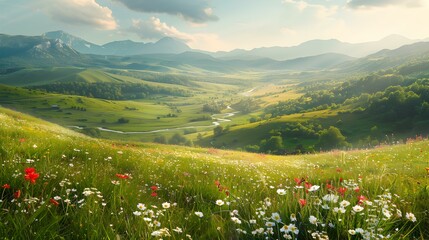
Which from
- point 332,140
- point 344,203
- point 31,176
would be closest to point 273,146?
point 332,140

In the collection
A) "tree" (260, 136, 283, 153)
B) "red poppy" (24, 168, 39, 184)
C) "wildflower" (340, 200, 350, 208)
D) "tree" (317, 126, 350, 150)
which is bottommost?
"tree" (260, 136, 283, 153)

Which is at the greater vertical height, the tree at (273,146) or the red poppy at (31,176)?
the red poppy at (31,176)

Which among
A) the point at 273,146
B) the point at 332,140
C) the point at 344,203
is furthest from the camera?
the point at 273,146

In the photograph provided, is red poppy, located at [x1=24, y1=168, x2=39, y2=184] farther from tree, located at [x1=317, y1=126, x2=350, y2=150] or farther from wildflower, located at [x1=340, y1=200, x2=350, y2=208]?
tree, located at [x1=317, y1=126, x2=350, y2=150]

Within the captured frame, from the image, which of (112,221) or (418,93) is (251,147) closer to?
(418,93)

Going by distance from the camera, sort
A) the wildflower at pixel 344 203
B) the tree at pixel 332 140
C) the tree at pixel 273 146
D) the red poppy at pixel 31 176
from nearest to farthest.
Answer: the wildflower at pixel 344 203, the red poppy at pixel 31 176, the tree at pixel 332 140, the tree at pixel 273 146

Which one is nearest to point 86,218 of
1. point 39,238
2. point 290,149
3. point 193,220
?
point 39,238

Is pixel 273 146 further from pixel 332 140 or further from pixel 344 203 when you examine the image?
pixel 344 203

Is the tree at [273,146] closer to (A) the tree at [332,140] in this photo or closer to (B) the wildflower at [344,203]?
(A) the tree at [332,140]

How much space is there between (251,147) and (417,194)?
464ft

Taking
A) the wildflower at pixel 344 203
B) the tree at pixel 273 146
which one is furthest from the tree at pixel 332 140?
the wildflower at pixel 344 203

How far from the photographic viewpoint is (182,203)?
19.6ft

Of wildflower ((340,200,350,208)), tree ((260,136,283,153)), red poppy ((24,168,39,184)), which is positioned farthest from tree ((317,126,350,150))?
red poppy ((24,168,39,184))

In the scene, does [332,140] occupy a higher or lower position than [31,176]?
lower
